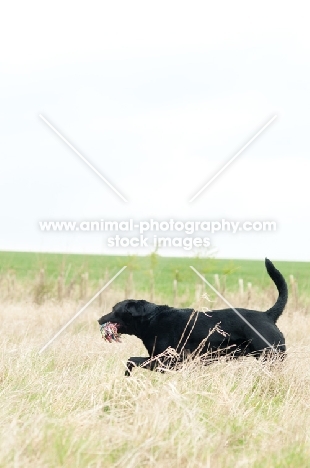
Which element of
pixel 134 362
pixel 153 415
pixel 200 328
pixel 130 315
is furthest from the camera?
pixel 130 315

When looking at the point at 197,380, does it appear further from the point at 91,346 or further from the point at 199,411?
the point at 91,346

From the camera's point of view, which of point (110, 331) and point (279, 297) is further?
point (110, 331)

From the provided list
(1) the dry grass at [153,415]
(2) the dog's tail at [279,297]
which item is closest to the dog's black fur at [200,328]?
(2) the dog's tail at [279,297]

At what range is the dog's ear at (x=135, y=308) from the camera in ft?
23.5

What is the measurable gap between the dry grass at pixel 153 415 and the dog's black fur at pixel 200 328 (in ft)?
0.95

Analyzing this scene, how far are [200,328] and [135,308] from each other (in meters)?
0.70

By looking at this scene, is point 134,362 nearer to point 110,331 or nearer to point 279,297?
point 110,331

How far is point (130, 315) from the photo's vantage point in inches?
283

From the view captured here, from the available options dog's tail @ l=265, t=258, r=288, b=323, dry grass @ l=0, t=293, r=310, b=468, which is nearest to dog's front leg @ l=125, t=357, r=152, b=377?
dry grass @ l=0, t=293, r=310, b=468

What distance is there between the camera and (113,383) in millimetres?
5930

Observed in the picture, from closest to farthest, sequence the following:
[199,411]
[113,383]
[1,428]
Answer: [1,428] < [199,411] < [113,383]

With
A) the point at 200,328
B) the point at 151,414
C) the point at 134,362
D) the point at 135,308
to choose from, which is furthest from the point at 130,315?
the point at 151,414

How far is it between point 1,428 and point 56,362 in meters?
2.69

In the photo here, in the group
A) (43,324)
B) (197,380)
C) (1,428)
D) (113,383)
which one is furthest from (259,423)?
(43,324)
